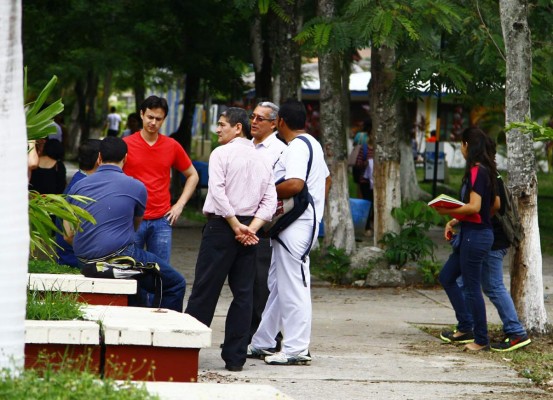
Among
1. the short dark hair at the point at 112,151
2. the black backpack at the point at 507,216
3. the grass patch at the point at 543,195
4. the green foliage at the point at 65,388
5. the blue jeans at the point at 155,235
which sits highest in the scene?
the short dark hair at the point at 112,151

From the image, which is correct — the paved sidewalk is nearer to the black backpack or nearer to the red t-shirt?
the black backpack

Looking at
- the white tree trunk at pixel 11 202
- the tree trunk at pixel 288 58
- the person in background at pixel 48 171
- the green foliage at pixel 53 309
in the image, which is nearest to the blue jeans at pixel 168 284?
the green foliage at pixel 53 309

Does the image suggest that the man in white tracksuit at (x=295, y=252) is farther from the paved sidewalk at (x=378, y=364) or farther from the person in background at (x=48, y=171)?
the person in background at (x=48, y=171)

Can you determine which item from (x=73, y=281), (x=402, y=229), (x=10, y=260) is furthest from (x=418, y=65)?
(x=10, y=260)

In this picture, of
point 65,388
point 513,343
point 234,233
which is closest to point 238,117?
Answer: point 234,233

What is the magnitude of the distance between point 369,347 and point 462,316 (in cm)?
87

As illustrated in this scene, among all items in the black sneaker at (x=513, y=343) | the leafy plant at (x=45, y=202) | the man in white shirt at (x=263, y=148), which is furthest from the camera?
the black sneaker at (x=513, y=343)

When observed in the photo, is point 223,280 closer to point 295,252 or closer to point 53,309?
point 295,252

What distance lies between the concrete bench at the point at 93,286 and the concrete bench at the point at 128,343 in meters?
1.19

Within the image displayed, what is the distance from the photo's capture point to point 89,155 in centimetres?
924

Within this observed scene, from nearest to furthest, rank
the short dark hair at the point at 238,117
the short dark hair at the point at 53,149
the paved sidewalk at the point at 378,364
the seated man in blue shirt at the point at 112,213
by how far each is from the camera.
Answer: the paved sidewalk at the point at 378,364
the seated man in blue shirt at the point at 112,213
the short dark hair at the point at 238,117
the short dark hair at the point at 53,149

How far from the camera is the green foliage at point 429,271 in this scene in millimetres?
14039

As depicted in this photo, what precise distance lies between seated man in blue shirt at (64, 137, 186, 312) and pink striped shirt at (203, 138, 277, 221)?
1.74 ft

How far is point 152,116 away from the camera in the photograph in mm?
9297
